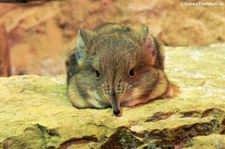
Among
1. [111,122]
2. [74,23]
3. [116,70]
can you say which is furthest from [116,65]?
[74,23]

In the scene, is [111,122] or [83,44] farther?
[83,44]

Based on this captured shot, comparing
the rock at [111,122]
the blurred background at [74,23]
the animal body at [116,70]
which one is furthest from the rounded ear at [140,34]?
the blurred background at [74,23]

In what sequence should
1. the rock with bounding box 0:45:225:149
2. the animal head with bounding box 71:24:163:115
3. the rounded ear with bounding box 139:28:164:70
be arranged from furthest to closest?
the rounded ear with bounding box 139:28:164:70 < the animal head with bounding box 71:24:163:115 < the rock with bounding box 0:45:225:149

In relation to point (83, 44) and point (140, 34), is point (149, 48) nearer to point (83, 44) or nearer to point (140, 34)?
point (140, 34)

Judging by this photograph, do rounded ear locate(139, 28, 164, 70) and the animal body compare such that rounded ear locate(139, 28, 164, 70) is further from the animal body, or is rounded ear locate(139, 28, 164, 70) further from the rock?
the rock

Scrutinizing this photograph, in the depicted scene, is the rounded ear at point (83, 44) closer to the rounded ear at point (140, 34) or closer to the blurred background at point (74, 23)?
the rounded ear at point (140, 34)

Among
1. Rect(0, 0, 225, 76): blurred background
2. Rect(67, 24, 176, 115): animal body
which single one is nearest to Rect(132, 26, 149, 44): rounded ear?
Rect(67, 24, 176, 115): animal body
